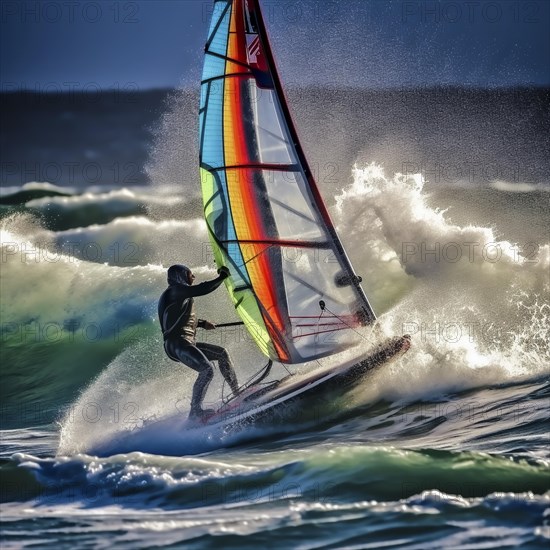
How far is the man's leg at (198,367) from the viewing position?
6.59m

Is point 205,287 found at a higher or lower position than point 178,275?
lower

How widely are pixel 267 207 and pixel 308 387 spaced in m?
1.27

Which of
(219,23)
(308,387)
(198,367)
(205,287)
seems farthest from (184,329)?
(219,23)

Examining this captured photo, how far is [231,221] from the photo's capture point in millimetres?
6711

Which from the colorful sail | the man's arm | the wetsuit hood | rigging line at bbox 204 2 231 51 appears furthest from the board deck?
rigging line at bbox 204 2 231 51

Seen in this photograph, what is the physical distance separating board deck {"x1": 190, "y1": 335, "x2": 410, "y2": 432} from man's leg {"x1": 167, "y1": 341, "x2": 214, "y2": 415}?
13cm

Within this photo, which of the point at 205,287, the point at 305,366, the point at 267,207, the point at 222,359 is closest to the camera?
the point at 205,287

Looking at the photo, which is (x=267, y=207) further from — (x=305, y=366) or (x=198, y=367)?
(x=305, y=366)

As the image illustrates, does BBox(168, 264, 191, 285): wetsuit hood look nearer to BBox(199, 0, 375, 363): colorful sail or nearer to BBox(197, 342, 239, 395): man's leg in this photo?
BBox(199, 0, 375, 363): colorful sail

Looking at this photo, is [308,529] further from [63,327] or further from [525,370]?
[63,327]

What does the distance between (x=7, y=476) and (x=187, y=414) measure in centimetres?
135

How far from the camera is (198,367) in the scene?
6.61 m

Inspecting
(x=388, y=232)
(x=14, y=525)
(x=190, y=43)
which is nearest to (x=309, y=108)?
(x=190, y=43)

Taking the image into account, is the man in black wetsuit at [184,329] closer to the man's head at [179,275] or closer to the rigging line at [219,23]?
the man's head at [179,275]
